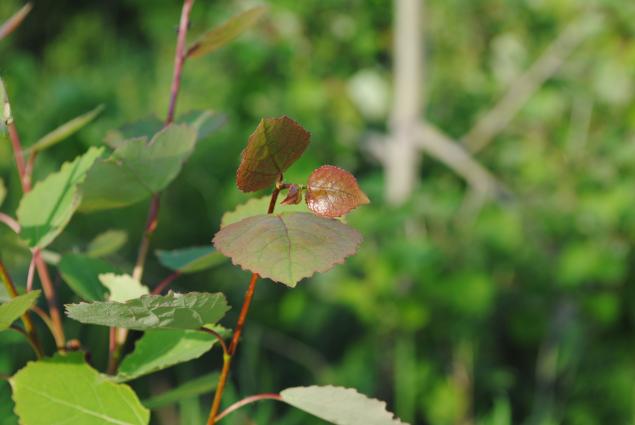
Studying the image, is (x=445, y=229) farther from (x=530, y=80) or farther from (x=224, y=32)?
(x=224, y=32)

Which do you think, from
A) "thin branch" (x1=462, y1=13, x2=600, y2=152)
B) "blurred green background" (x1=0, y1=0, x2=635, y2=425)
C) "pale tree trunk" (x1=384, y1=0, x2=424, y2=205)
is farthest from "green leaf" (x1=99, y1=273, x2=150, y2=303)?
"thin branch" (x1=462, y1=13, x2=600, y2=152)

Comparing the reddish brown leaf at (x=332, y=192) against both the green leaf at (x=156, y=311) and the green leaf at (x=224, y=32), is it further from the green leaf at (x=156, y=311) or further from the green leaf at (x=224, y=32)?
the green leaf at (x=224, y=32)

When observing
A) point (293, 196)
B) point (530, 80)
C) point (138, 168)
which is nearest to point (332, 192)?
point (293, 196)

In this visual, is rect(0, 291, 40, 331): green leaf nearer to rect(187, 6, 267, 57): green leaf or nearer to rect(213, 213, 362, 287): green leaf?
rect(213, 213, 362, 287): green leaf

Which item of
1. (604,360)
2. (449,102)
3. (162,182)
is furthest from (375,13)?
(162,182)

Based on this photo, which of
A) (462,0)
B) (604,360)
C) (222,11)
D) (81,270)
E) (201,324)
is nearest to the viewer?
(201,324)

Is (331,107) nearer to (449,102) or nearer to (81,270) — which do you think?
(449,102)
